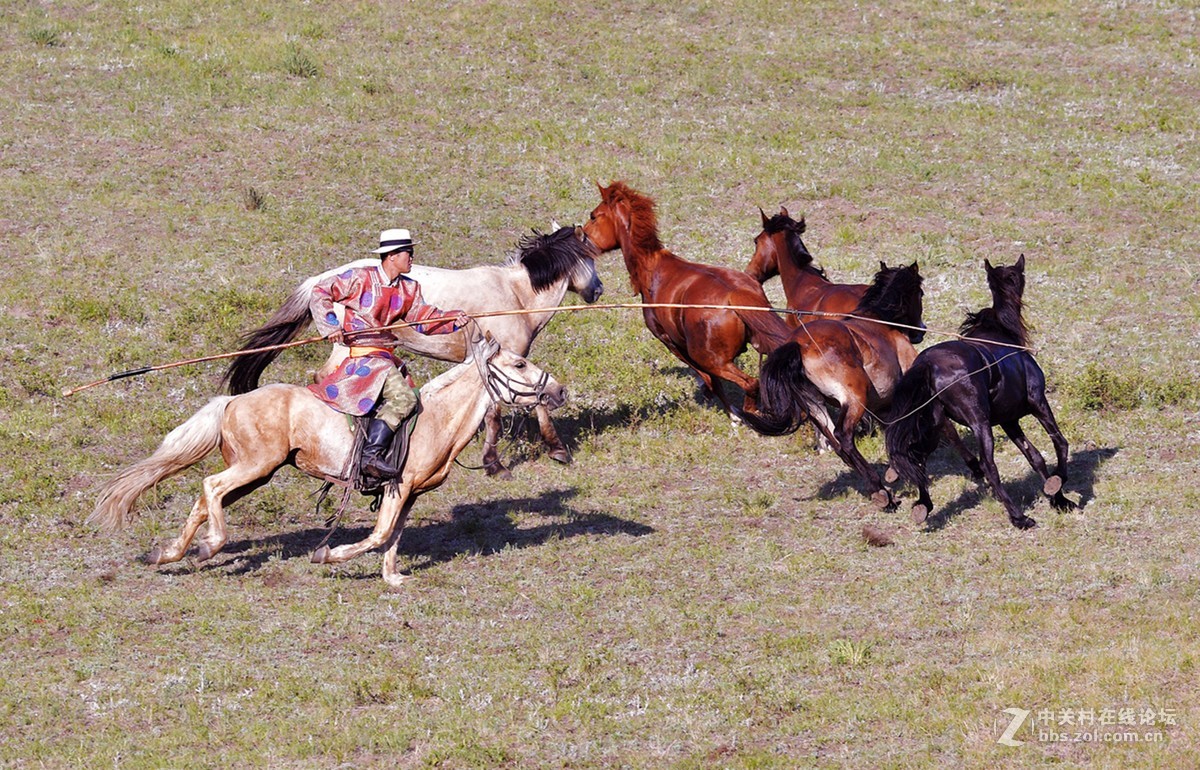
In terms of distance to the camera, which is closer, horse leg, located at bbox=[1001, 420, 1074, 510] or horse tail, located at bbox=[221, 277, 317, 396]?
horse leg, located at bbox=[1001, 420, 1074, 510]

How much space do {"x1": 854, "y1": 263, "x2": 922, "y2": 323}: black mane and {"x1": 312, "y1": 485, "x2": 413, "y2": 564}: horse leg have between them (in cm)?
476

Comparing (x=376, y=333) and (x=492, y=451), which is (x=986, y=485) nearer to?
(x=492, y=451)

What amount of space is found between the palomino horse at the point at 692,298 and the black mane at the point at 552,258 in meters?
0.67

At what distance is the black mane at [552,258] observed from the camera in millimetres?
13766

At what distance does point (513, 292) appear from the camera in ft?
44.9

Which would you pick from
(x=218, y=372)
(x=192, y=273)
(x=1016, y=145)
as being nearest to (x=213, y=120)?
(x=192, y=273)

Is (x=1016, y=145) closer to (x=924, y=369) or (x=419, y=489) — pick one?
(x=924, y=369)

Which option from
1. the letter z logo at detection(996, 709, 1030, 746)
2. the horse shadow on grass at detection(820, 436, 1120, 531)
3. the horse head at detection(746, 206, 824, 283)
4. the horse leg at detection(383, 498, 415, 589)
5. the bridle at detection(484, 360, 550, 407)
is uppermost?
the bridle at detection(484, 360, 550, 407)

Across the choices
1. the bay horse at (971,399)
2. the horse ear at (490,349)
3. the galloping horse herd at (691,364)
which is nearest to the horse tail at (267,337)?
the galloping horse herd at (691,364)

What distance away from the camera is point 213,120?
71.7ft

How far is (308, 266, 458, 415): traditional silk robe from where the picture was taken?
987cm

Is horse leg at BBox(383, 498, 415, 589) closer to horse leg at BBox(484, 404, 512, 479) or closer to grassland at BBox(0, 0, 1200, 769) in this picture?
grassland at BBox(0, 0, 1200, 769)

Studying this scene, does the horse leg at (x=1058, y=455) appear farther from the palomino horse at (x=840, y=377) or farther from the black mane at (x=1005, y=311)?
the palomino horse at (x=840, y=377)

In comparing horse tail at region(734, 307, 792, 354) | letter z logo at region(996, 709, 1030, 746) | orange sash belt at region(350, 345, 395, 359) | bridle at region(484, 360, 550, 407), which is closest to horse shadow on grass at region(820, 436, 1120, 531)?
horse tail at region(734, 307, 792, 354)
